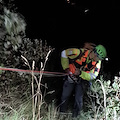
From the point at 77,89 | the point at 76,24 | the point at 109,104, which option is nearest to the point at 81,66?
the point at 77,89

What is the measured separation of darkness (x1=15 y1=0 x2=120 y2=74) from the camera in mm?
4754

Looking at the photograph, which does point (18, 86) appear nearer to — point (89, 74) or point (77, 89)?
point (77, 89)

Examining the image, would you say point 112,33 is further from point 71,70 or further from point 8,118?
point 8,118

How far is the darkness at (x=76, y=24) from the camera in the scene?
475cm

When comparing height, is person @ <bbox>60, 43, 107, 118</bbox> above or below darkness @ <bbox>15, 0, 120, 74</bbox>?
below

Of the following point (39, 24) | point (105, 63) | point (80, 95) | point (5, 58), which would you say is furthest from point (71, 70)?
point (105, 63)

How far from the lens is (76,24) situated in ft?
18.9

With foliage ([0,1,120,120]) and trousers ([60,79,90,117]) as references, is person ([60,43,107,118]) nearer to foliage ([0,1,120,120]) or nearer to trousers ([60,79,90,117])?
trousers ([60,79,90,117])

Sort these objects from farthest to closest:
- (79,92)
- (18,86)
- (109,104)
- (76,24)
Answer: (76,24) → (79,92) → (18,86) → (109,104)

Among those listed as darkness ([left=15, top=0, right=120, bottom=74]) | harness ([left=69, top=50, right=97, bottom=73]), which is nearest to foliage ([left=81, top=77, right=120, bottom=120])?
harness ([left=69, top=50, right=97, bottom=73])

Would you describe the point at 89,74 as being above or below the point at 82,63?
below

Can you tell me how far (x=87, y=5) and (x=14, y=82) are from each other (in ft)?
10.8

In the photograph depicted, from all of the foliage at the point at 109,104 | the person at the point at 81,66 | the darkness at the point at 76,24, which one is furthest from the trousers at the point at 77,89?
the darkness at the point at 76,24

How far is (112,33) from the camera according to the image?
218 inches
